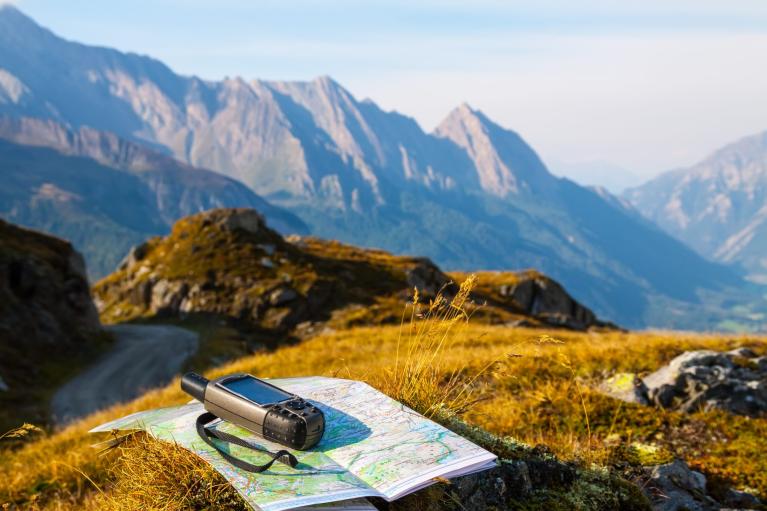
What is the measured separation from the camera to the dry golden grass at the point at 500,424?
4871 mm

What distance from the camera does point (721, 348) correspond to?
15.1 m

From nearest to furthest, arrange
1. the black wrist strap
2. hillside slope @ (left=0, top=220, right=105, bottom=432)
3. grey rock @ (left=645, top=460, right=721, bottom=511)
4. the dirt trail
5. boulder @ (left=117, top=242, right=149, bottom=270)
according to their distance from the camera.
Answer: the black wrist strap, grey rock @ (left=645, top=460, right=721, bottom=511), the dirt trail, hillside slope @ (left=0, top=220, right=105, bottom=432), boulder @ (left=117, top=242, right=149, bottom=270)

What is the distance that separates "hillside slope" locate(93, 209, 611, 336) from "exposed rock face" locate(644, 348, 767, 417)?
3619cm

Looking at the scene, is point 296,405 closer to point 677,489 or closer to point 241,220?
point 677,489

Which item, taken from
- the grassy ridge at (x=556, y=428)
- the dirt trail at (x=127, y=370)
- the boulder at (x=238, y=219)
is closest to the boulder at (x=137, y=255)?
the boulder at (x=238, y=219)

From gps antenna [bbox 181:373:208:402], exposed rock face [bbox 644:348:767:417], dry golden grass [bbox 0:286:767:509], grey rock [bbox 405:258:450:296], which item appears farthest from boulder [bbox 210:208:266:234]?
gps antenna [bbox 181:373:208:402]

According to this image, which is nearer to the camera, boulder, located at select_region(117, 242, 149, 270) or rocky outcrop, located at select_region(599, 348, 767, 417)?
rocky outcrop, located at select_region(599, 348, 767, 417)

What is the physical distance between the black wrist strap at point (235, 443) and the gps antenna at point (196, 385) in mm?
221

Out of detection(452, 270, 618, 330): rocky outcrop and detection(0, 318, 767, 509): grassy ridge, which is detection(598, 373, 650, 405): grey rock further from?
detection(452, 270, 618, 330): rocky outcrop

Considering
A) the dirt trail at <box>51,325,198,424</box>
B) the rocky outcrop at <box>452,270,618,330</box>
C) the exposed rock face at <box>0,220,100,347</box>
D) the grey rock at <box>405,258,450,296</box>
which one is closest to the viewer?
the dirt trail at <box>51,325,198,424</box>

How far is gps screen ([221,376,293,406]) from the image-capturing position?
5.06m

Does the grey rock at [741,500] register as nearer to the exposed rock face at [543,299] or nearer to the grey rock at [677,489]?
the grey rock at [677,489]

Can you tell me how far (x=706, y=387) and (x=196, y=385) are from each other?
28.6 ft

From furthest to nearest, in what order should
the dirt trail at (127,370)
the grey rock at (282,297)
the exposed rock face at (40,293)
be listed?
the grey rock at (282,297)
the exposed rock face at (40,293)
the dirt trail at (127,370)
